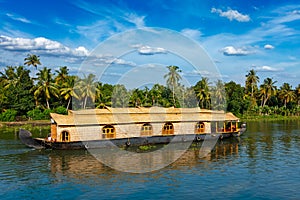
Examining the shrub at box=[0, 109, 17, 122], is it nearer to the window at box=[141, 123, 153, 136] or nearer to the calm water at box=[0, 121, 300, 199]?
the calm water at box=[0, 121, 300, 199]

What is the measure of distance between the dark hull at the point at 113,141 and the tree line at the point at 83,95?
20.8 meters

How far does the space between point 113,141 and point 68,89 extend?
74.8 feet

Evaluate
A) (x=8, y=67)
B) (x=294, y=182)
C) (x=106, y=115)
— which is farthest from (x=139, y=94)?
(x=294, y=182)

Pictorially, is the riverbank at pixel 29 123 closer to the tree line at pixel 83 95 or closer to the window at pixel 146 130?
the tree line at pixel 83 95

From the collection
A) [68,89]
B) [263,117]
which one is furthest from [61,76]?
[263,117]

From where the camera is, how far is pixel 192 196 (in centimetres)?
1446

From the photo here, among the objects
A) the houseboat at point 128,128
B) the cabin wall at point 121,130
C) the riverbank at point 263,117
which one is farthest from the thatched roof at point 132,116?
the riverbank at point 263,117

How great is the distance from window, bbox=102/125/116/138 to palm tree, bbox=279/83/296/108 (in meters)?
51.9

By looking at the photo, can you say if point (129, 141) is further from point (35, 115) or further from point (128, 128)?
point (35, 115)

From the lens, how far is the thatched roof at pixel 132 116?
24.6 m

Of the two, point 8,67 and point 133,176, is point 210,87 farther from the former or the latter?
point 133,176

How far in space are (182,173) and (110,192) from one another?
15.3 feet

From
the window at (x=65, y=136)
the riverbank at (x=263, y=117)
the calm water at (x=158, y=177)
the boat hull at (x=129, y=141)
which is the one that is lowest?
the calm water at (x=158, y=177)

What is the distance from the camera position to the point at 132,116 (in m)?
26.8
